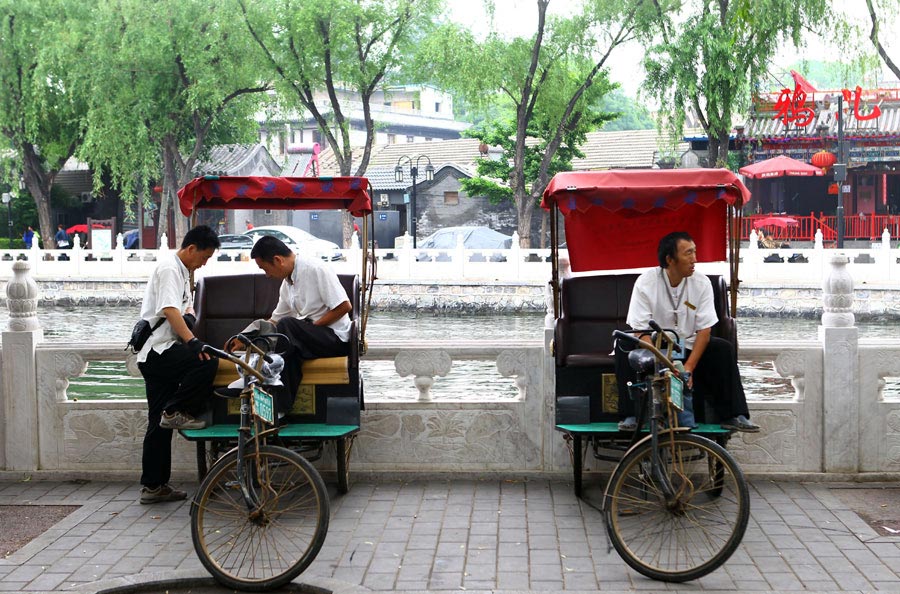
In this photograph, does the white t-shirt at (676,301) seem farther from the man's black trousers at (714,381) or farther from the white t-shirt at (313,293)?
the white t-shirt at (313,293)

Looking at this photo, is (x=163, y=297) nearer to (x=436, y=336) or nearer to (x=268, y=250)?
(x=268, y=250)

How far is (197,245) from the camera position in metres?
5.90

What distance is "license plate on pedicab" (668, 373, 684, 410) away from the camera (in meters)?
4.89

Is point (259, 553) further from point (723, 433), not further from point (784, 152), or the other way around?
point (784, 152)

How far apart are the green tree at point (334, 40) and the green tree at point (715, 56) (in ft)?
24.2

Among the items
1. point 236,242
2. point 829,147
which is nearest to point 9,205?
point 236,242

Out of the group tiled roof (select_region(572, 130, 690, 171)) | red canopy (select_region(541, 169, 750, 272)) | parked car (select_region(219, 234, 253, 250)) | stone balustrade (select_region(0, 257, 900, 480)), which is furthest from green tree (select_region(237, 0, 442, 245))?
stone balustrade (select_region(0, 257, 900, 480))

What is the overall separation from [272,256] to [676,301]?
2239 millimetres

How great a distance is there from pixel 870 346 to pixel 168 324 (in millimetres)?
4142

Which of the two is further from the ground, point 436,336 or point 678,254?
point 678,254

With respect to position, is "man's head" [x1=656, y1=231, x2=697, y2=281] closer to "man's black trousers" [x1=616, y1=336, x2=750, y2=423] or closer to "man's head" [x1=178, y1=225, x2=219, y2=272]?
"man's black trousers" [x1=616, y1=336, x2=750, y2=423]

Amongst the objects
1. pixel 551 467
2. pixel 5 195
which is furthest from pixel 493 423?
pixel 5 195

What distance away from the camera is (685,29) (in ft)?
85.0

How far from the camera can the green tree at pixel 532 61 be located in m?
28.8
